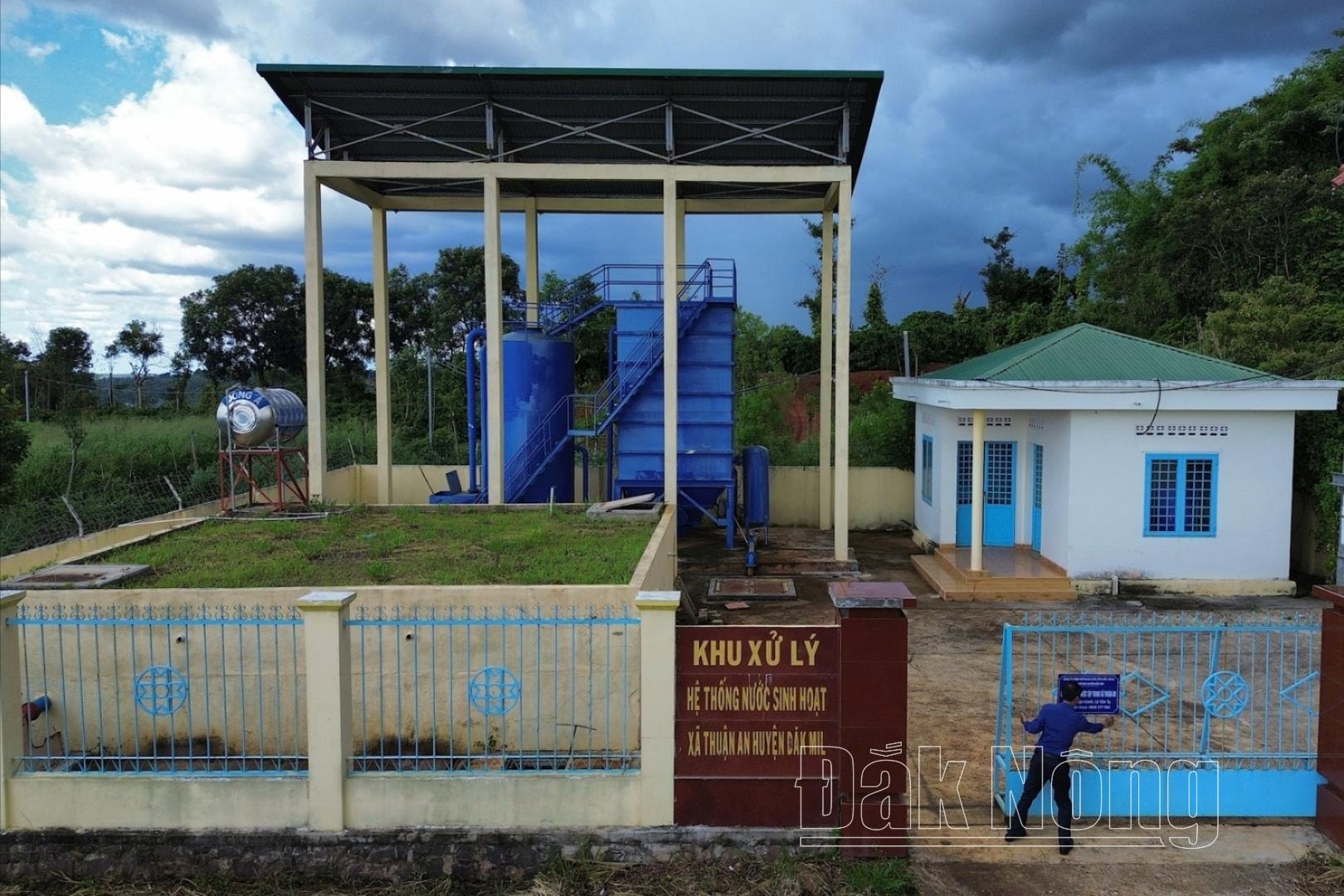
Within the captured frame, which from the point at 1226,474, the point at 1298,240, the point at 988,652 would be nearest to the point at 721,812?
the point at 988,652

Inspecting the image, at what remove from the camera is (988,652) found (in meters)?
11.3

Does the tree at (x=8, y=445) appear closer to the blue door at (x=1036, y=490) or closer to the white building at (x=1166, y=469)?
the white building at (x=1166, y=469)

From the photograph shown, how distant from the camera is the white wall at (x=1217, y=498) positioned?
14.3 metres

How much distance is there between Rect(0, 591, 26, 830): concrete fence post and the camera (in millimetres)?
6398

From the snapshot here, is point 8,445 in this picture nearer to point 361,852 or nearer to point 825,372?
Result: point 361,852

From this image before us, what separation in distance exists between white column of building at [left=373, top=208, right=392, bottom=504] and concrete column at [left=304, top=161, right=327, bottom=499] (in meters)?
1.72

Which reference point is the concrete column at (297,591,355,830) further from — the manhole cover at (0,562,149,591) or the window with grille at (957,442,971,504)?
the window with grille at (957,442,971,504)

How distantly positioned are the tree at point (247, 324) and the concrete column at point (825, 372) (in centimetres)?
2582

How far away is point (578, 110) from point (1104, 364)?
9.95 m

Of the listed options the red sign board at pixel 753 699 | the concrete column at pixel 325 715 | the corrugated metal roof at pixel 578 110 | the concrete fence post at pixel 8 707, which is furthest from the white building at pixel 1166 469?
the concrete fence post at pixel 8 707

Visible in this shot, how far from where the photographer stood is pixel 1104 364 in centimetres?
1532

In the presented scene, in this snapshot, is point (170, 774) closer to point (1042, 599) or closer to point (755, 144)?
point (1042, 599)

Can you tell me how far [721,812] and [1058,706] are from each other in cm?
243

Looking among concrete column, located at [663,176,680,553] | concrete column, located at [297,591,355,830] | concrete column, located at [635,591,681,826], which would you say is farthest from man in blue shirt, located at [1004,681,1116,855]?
concrete column, located at [663,176,680,553]
